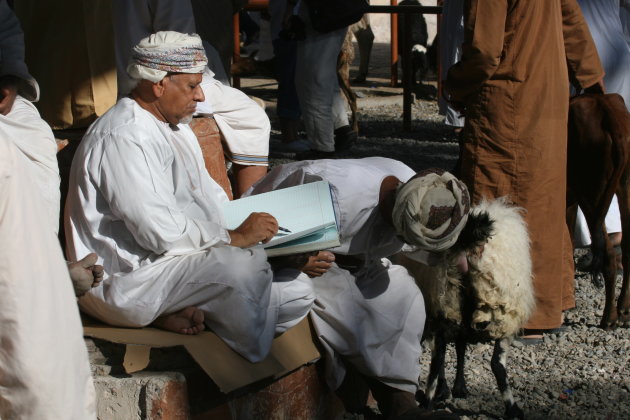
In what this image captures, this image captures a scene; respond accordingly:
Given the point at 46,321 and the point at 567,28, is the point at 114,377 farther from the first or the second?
the point at 567,28

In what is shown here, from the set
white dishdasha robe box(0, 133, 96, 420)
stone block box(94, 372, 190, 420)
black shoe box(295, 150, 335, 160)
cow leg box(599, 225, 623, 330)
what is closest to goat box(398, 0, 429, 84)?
black shoe box(295, 150, 335, 160)

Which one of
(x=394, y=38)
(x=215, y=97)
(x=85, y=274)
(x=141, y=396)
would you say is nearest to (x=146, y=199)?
(x=85, y=274)

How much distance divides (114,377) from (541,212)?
2.55m

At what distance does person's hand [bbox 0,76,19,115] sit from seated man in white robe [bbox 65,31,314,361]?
0.75 metres

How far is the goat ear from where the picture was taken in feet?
14.2

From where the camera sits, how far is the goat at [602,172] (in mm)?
5570

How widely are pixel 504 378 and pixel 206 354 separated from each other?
1.50 meters

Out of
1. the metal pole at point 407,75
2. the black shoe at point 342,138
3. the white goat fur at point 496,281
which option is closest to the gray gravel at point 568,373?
the white goat fur at point 496,281

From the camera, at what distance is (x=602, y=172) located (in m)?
5.65

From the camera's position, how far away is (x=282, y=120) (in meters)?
9.87

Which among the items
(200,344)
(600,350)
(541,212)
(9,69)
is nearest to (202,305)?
(200,344)

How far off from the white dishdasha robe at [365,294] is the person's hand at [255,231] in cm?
32

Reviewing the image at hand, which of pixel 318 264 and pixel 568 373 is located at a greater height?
pixel 318 264

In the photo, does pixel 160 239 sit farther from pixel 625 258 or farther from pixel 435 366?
pixel 625 258
